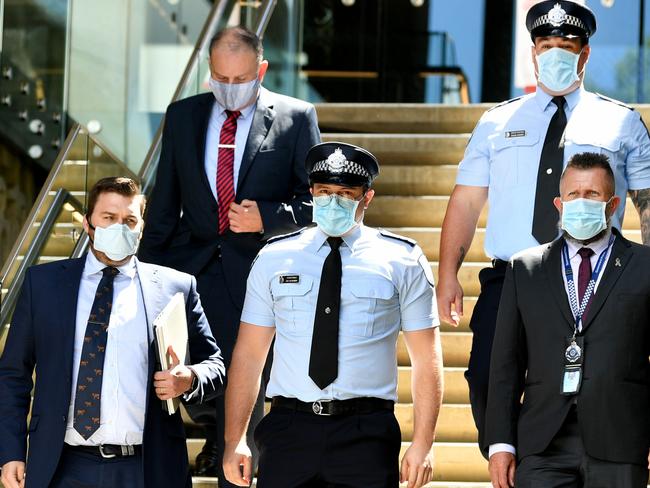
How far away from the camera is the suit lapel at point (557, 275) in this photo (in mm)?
4863

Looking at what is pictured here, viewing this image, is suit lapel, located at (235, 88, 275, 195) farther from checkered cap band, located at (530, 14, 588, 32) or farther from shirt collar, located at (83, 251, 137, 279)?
checkered cap band, located at (530, 14, 588, 32)

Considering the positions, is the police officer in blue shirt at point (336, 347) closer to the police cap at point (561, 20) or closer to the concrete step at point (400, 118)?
the police cap at point (561, 20)

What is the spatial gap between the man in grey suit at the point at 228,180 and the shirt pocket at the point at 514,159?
81 centimetres

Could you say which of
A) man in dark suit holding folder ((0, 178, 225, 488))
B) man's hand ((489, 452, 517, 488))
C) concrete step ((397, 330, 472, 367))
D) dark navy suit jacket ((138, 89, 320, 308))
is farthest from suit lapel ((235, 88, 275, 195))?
concrete step ((397, 330, 472, 367))

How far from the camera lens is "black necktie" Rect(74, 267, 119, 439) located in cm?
506

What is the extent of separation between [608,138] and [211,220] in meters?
1.62

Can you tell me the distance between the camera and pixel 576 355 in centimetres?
480

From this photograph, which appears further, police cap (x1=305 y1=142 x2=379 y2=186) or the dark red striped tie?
the dark red striped tie

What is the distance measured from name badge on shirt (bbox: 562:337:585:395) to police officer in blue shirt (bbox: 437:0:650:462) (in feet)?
2.05

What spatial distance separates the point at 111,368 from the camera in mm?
5172

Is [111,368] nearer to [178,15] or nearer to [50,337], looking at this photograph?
[50,337]

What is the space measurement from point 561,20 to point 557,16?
21 millimetres

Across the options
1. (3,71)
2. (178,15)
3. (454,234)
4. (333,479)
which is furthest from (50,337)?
(178,15)

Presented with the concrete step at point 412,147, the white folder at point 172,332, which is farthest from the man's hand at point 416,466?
the concrete step at point 412,147
